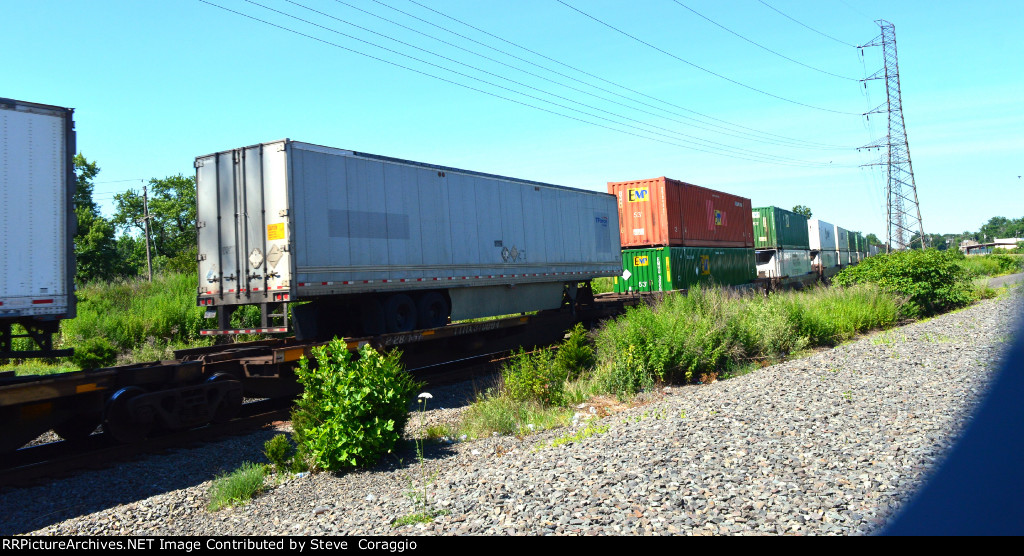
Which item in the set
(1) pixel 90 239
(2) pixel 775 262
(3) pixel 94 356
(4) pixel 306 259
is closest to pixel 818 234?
(2) pixel 775 262

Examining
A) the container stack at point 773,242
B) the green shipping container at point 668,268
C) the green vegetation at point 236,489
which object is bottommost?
the green vegetation at point 236,489

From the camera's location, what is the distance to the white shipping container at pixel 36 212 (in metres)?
7.21

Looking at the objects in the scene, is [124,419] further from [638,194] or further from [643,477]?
[638,194]

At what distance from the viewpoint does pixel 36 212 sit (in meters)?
7.45

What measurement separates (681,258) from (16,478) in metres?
17.3

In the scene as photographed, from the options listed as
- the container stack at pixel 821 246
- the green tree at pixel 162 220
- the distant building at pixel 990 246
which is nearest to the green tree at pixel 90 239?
the green tree at pixel 162 220

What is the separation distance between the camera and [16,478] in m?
7.11

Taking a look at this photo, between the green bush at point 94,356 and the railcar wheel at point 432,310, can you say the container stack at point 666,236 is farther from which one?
the green bush at point 94,356

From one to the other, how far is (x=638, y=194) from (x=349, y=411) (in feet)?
50.3

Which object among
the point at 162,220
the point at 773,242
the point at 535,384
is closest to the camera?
the point at 535,384

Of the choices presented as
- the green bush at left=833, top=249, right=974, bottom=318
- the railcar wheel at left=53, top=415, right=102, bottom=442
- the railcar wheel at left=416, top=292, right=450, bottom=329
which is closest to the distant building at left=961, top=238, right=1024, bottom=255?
the green bush at left=833, top=249, right=974, bottom=318

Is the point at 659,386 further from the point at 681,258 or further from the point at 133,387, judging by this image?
the point at 681,258

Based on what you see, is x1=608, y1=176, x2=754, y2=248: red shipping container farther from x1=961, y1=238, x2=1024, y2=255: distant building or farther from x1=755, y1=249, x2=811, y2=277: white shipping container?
x1=961, y1=238, x2=1024, y2=255: distant building
